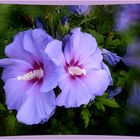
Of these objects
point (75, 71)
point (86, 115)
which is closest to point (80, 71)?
point (75, 71)

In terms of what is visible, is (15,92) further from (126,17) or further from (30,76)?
(126,17)

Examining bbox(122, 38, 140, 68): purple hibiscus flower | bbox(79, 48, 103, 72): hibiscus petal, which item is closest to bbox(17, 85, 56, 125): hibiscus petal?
bbox(79, 48, 103, 72): hibiscus petal

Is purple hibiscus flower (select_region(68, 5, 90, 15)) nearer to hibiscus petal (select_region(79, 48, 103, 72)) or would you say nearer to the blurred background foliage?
the blurred background foliage

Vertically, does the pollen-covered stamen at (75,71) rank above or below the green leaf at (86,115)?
above

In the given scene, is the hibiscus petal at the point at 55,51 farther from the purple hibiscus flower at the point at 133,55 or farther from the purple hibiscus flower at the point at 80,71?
the purple hibiscus flower at the point at 133,55

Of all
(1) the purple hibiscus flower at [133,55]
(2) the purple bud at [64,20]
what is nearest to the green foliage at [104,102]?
(1) the purple hibiscus flower at [133,55]

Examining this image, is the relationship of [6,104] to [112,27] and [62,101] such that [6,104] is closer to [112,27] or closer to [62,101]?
[62,101]
